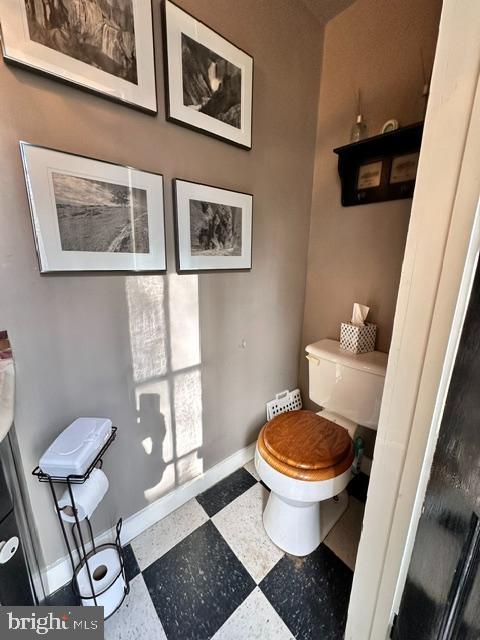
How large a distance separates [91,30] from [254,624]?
6.39 ft

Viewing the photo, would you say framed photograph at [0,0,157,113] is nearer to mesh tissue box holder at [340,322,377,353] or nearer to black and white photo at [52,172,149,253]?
black and white photo at [52,172,149,253]

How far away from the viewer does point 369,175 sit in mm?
1231

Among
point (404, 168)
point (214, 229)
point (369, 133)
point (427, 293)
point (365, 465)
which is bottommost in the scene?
point (365, 465)

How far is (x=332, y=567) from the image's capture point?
3.43 ft

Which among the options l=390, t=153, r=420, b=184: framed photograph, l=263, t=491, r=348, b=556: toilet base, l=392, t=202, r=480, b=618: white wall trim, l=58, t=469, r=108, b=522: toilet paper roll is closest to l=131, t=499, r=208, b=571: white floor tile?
l=263, t=491, r=348, b=556: toilet base

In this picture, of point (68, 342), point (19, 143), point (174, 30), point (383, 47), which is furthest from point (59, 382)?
point (383, 47)

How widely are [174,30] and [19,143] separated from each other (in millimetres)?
659

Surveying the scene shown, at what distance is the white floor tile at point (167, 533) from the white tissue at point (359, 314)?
1.21 m

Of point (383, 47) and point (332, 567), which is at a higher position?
point (383, 47)

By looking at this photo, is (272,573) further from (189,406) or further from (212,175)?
(212,175)

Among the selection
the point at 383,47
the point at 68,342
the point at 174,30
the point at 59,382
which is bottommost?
the point at 59,382

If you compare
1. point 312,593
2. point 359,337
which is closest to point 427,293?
point 359,337

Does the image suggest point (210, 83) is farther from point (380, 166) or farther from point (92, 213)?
point (380, 166)

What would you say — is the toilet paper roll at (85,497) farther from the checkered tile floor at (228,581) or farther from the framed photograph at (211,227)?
the framed photograph at (211,227)
